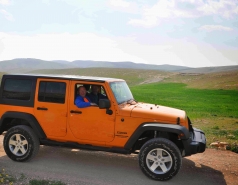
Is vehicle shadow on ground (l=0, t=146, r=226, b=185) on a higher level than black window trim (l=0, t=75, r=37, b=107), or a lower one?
lower

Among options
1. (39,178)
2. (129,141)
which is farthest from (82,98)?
(39,178)

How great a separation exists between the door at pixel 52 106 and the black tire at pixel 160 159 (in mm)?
1985

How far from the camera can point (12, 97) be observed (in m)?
6.89

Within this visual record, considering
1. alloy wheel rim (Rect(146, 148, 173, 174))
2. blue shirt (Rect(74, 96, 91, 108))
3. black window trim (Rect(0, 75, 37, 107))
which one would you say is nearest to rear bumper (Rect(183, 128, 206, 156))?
alloy wheel rim (Rect(146, 148, 173, 174))

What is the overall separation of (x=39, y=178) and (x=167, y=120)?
2.93 meters

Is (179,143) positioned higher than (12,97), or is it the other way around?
(12,97)

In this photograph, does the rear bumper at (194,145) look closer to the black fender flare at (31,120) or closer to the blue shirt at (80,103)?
the blue shirt at (80,103)

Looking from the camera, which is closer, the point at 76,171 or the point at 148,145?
the point at 148,145

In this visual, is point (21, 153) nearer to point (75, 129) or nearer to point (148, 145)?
point (75, 129)

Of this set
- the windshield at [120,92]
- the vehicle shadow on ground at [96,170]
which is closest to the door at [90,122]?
the windshield at [120,92]

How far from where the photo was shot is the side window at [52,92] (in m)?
6.55

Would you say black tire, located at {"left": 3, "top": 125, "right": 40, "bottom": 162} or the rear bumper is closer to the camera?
the rear bumper

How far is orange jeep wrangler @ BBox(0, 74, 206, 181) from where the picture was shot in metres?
5.93

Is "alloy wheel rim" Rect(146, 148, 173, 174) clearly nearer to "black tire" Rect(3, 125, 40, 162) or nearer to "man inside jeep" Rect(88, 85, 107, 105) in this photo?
"man inside jeep" Rect(88, 85, 107, 105)
